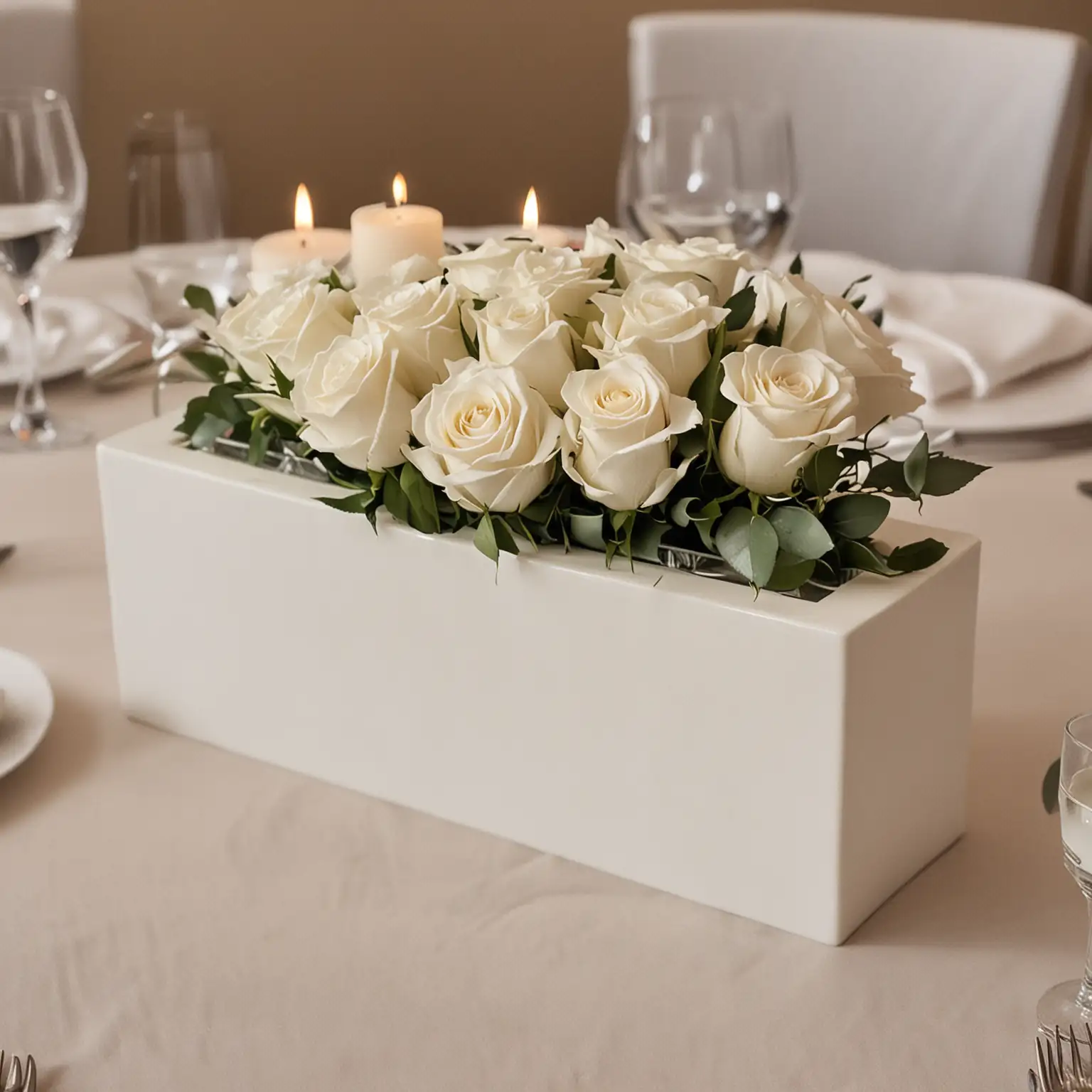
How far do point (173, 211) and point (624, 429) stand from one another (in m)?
0.75

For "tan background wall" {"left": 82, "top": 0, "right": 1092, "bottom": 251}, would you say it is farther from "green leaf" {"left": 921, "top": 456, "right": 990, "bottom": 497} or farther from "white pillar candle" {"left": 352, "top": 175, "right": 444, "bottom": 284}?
"green leaf" {"left": 921, "top": 456, "right": 990, "bottom": 497}

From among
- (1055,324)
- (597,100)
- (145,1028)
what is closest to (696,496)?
(145,1028)

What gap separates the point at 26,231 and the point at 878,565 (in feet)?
2.70

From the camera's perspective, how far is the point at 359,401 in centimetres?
72

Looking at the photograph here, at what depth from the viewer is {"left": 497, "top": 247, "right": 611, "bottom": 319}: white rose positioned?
74cm

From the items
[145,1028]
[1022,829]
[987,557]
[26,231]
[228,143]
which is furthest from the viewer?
[228,143]

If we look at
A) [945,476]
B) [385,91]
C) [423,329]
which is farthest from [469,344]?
[385,91]

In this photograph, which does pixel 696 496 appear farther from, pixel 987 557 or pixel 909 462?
pixel 987 557

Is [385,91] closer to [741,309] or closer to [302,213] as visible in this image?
[302,213]

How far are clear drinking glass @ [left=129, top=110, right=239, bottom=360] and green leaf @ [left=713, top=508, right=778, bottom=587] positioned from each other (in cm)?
69

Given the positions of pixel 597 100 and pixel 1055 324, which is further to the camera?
pixel 597 100

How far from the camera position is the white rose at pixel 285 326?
0.78 metres

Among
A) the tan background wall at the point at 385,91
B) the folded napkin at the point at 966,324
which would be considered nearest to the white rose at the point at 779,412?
the folded napkin at the point at 966,324

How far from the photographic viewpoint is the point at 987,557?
107cm
